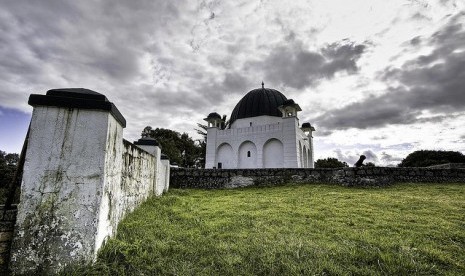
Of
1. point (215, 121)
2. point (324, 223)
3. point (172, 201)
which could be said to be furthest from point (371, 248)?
point (215, 121)

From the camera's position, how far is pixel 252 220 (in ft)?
13.9

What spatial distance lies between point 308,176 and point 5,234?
1047 cm

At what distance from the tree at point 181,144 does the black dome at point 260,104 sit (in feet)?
27.7

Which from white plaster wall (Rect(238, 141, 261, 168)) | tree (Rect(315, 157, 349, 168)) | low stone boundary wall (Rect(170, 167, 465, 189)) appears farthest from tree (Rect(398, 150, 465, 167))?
white plaster wall (Rect(238, 141, 261, 168))

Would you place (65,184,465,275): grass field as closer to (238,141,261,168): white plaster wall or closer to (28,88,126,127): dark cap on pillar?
(28,88,126,127): dark cap on pillar

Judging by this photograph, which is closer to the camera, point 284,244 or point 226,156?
point 284,244

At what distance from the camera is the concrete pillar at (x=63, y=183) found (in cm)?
208

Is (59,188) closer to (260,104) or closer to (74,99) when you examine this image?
(74,99)

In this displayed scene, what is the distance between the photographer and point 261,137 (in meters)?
19.6

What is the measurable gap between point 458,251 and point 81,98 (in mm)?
4616

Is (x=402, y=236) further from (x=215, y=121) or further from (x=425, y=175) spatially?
(x=215, y=121)

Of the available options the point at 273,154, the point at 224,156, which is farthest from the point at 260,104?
the point at 224,156

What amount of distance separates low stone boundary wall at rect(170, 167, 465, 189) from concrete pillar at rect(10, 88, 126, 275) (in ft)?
29.0

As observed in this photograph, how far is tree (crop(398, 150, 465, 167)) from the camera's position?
85.2ft
